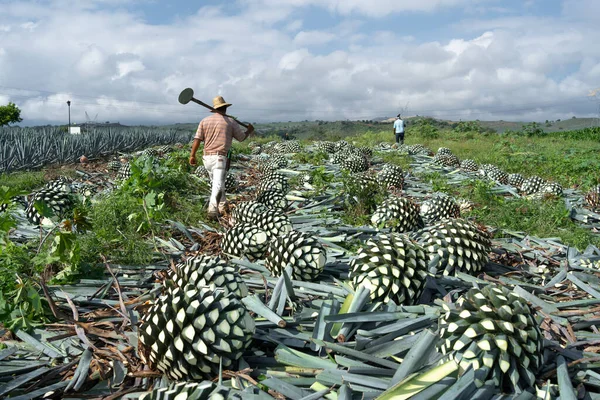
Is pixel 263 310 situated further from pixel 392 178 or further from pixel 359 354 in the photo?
pixel 392 178

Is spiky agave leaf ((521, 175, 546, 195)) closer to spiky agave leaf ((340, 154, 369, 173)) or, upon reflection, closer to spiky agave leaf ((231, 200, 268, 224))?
spiky agave leaf ((340, 154, 369, 173))

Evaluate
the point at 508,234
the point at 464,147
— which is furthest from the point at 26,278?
the point at 464,147

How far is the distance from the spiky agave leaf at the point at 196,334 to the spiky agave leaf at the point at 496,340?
1108 mm

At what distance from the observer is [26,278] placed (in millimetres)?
3285

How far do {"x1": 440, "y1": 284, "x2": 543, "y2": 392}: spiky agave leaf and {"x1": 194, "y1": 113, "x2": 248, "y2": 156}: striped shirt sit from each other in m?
5.17

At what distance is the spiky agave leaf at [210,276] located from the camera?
3.01m

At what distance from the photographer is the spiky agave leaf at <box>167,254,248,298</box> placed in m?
3.01

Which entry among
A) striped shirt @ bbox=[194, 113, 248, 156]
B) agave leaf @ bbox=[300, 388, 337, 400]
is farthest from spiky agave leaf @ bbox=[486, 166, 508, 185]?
agave leaf @ bbox=[300, 388, 337, 400]

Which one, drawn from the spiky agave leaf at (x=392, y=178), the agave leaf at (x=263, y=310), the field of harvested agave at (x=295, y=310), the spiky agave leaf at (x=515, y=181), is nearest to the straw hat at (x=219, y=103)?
the field of harvested agave at (x=295, y=310)

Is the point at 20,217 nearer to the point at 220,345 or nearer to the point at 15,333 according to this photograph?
the point at 15,333

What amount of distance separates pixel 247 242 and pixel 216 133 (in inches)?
124

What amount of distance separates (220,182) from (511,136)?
21.1 meters

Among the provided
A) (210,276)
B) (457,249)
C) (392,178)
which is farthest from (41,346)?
(392,178)

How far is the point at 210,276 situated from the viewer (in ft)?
9.86
